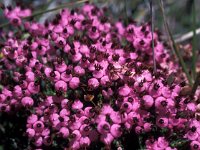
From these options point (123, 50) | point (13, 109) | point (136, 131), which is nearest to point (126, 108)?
point (136, 131)

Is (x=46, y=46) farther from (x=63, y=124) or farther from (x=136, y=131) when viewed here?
(x=136, y=131)

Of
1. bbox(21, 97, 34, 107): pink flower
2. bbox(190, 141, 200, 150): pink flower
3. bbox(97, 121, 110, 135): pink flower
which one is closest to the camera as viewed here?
bbox(97, 121, 110, 135): pink flower

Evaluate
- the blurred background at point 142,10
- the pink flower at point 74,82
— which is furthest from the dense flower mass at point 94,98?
the blurred background at point 142,10

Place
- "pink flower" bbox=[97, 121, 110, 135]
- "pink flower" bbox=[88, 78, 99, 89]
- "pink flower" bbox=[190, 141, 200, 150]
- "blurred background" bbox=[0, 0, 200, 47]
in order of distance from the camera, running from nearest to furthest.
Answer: "pink flower" bbox=[97, 121, 110, 135] → "pink flower" bbox=[190, 141, 200, 150] → "pink flower" bbox=[88, 78, 99, 89] → "blurred background" bbox=[0, 0, 200, 47]

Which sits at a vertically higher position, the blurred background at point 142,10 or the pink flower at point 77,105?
the blurred background at point 142,10

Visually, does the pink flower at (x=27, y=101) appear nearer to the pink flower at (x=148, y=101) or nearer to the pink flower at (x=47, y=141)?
the pink flower at (x=47, y=141)

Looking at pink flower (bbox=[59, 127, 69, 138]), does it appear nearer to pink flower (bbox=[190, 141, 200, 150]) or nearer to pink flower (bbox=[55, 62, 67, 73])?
pink flower (bbox=[55, 62, 67, 73])

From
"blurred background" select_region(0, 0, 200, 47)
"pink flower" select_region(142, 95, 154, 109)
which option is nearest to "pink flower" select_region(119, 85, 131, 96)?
"pink flower" select_region(142, 95, 154, 109)

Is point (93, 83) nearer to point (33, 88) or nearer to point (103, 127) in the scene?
point (103, 127)
